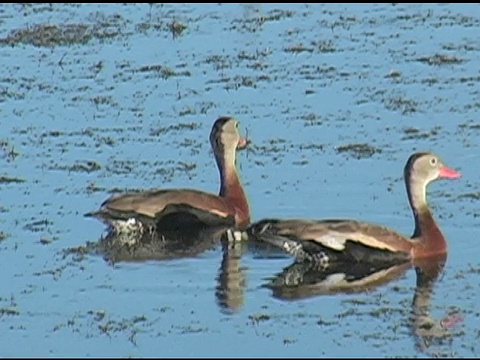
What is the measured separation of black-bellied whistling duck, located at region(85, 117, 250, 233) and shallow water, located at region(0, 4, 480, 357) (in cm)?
16

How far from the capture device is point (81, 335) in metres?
11.0

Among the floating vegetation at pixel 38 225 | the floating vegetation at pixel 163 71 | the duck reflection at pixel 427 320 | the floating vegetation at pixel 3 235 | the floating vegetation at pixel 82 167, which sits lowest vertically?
the duck reflection at pixel 427 320

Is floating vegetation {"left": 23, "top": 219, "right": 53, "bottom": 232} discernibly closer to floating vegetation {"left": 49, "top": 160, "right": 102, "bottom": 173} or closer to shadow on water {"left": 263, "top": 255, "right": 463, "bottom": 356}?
floating vegetation {"left": 49, "top": 160, "right": 102, "bottom": 173}

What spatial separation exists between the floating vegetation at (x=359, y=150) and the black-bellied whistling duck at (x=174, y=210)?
1.48 meters

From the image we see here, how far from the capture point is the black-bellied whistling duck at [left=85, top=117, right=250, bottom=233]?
13.6 meters

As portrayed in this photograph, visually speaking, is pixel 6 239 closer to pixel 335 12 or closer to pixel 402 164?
pixel 402 164

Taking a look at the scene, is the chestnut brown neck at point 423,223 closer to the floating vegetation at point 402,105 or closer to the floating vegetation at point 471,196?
the floating vegetation at point 471,196

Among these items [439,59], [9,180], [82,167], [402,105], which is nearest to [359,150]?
[402,105]

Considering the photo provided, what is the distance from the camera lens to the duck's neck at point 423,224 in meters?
12.8

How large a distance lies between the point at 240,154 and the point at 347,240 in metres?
3.28

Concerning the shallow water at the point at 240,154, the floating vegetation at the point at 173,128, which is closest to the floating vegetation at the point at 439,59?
the shallow water at the point at 240,154

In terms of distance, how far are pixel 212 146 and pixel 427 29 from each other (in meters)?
7.43

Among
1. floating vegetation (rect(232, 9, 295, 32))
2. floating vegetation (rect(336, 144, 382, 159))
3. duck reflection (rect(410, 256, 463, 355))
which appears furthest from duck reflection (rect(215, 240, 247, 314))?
floating vegetation (rect(232, 9, 295, 32))

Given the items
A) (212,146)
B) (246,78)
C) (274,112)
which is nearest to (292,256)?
(212,146)
